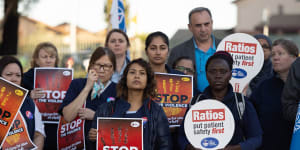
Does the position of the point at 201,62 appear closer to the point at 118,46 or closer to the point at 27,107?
the point at 118,46

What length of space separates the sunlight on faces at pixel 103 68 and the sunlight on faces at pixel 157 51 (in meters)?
0.50

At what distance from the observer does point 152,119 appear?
13.0 ft

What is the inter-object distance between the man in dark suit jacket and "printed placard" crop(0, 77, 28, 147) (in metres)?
2.19

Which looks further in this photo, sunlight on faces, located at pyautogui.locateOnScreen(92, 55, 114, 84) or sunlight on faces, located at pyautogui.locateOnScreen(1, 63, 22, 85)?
sunlight on faces, located at pyautogui.locateOnScreen(92, 55, 114, 84)

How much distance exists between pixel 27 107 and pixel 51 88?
85 cm

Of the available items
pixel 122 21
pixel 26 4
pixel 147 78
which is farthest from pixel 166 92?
pixel 26 4

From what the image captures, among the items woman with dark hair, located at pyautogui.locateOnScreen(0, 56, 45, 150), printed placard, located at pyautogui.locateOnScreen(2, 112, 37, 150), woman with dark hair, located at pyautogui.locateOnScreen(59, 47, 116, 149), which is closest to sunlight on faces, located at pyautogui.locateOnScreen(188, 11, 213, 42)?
woman with dark hair, located at pyautogui.locateOnScreen(59, 47, 116, 149)

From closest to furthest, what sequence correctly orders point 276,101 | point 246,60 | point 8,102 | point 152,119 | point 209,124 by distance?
point 209,124
point 152,119
point 8,102
point 246,60
point 276,101

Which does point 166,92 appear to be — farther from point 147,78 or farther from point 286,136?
point 286,136

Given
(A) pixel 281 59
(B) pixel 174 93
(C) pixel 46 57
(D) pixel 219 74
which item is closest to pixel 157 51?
(B) pixel 174 93

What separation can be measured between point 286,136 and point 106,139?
222cm

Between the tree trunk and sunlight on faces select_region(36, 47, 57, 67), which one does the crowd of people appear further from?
the tree trunk

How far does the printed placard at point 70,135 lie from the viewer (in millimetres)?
4688

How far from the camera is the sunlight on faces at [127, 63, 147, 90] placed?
4117 millimetres
